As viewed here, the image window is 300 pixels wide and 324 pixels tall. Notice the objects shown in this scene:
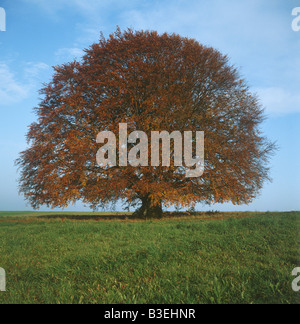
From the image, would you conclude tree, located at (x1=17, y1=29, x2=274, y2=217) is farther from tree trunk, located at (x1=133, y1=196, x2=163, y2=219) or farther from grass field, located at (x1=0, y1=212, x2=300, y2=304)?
grass field, located at (x1=0, y1=212, x2=300, y2=304)

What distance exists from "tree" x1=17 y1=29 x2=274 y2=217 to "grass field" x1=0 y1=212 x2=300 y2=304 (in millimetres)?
6843

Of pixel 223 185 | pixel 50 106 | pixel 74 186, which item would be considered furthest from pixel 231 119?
pixel 50 106

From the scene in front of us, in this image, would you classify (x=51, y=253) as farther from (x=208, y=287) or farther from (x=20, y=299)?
(x=208, y=287)

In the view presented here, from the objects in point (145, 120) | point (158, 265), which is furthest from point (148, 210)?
point (158, 265)

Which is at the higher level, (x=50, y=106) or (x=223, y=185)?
(x=50, y=106)

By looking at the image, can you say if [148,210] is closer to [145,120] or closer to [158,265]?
[145,120]

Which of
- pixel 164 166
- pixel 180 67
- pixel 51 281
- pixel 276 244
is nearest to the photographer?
pixel 51 281

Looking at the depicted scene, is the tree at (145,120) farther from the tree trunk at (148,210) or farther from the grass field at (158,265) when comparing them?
the grass field at (158,265)

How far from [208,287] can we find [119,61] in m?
17.4

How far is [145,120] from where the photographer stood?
17.9 m

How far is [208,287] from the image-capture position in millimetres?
5016

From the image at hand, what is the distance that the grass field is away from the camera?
4.96 meters

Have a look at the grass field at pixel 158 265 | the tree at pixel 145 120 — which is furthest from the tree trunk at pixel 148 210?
the grass field at pixel 158 265
